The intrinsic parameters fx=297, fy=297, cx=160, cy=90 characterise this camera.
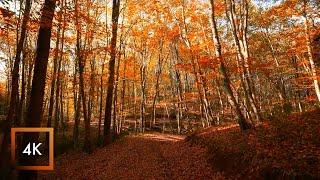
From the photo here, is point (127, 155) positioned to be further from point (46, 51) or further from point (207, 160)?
point (46, 51)

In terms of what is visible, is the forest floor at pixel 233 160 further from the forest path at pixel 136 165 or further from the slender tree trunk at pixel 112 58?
the slender tree trunk at pixel 112 58

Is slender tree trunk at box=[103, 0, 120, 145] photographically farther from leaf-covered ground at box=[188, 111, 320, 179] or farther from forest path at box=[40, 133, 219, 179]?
leaf-covered ground at box=[188, 111, 320, 179]

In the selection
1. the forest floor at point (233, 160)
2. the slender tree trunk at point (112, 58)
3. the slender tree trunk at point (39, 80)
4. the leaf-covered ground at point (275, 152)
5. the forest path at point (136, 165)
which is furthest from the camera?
the slender tree trunk at point (112, 58)

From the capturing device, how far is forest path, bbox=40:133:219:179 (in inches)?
438

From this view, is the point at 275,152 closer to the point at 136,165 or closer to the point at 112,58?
the point at 136,165

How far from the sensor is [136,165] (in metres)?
13.5

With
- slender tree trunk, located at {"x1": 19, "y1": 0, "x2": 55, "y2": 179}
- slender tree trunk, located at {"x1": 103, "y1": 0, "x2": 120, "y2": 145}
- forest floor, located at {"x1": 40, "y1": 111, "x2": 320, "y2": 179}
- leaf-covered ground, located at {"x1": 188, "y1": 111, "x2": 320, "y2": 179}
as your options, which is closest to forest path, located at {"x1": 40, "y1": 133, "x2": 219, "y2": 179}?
forest floor, located at {"x1": 40, "y1": 111, "x2": 320, "y2": 179}

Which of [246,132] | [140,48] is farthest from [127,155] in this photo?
[140,48]

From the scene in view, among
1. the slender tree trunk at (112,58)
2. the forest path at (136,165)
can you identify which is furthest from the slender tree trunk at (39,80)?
the slender tree trunk at (112,58)

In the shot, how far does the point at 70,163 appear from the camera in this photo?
16359 millimetres

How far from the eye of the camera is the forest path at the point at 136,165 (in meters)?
11.1

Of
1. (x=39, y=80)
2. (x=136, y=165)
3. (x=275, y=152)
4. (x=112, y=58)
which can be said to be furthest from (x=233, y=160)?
(x=112, y=58)

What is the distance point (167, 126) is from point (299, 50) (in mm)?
25185

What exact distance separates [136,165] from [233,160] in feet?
17.6
